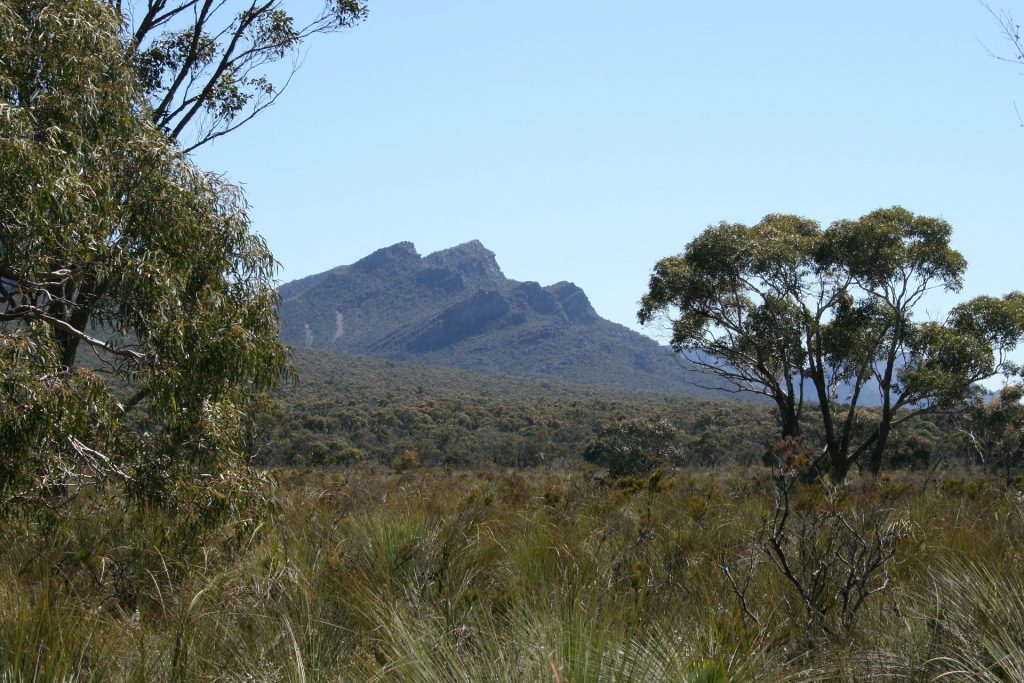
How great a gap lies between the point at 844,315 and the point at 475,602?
51.6 feet

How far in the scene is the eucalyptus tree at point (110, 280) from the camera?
217 inches

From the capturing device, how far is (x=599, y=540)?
5.96 meters

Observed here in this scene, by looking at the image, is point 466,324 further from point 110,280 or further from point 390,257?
point 110,280

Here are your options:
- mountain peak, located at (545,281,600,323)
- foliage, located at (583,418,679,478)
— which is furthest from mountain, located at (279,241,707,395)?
foliage, located at (583,418,679,478)

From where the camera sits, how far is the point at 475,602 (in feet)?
15.1

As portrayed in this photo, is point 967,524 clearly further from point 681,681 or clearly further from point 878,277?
point 878,277

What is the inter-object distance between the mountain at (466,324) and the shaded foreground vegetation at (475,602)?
9930cm

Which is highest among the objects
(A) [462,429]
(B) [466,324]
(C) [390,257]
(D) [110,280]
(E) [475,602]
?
(C) [390,257]

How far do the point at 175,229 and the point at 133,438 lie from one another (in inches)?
60.8

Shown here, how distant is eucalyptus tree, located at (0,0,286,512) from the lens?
217 inches

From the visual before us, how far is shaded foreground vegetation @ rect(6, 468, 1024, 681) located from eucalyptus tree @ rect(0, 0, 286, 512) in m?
0.46

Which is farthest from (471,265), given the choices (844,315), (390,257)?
(844,315)

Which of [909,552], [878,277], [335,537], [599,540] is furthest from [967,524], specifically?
[878,277]

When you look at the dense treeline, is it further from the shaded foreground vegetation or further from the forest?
the shaded foreground vegetation
